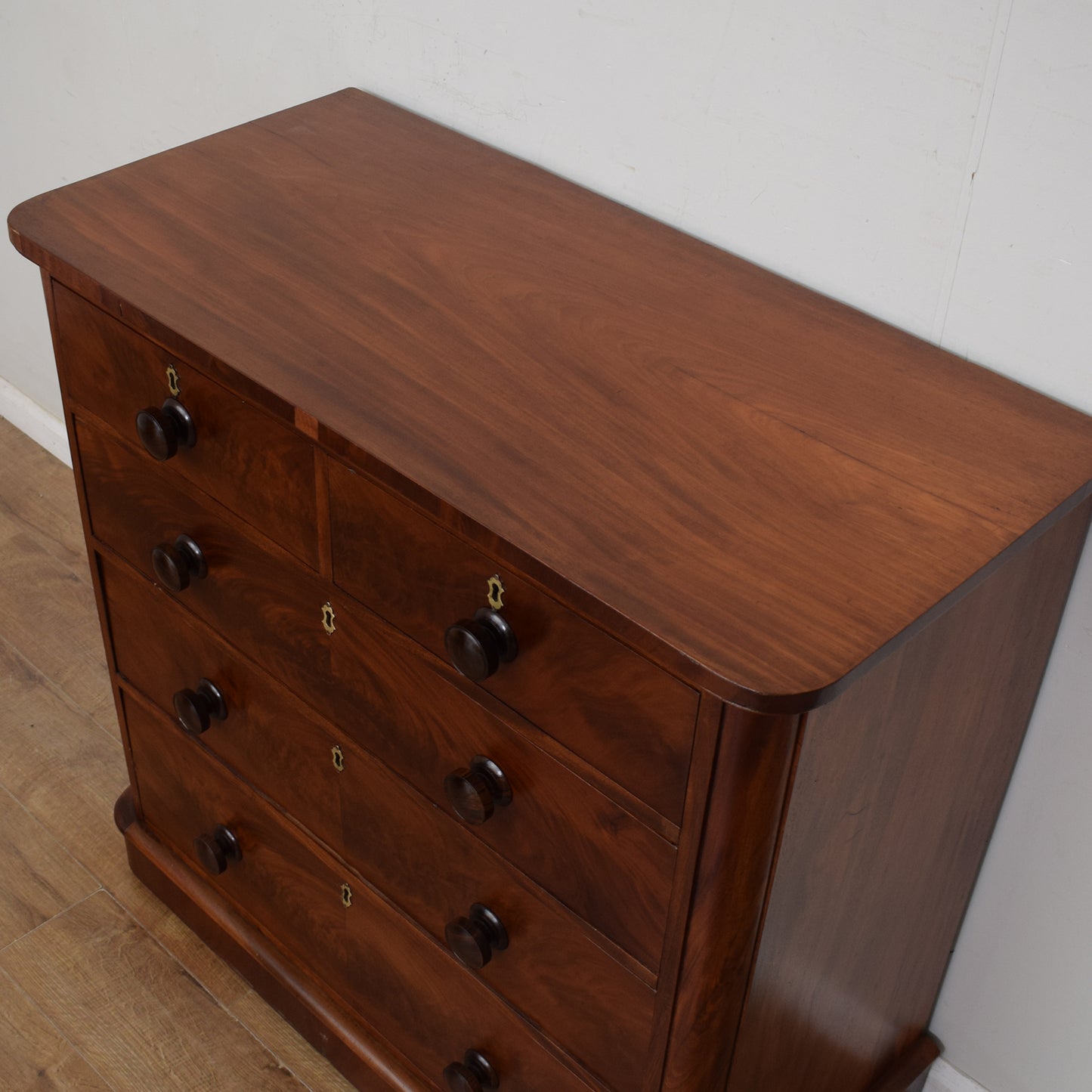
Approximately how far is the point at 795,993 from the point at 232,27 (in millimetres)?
1246

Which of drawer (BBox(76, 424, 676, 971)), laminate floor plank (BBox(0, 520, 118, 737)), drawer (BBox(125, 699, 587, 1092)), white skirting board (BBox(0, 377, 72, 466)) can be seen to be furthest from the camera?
white skirting board (BBox(0, 377, 72, 466))

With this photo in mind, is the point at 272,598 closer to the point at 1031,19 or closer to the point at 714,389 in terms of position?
the point at 714,389

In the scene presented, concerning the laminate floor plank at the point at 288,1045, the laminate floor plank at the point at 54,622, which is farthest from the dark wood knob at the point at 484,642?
the laminate floor plank at the point at 54,622

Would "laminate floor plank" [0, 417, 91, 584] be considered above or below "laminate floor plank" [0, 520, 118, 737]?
above

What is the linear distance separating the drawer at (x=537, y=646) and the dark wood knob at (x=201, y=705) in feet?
1.19

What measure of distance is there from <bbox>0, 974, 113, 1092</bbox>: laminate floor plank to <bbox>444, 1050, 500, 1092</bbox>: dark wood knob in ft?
1.55

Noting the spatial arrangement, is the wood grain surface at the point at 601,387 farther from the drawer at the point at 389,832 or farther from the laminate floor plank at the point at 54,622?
the laminate floor plank at the point at 54,622

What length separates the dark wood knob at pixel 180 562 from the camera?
1303 mm

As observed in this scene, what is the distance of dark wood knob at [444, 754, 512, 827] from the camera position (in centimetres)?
109

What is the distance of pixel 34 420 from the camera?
249 cm

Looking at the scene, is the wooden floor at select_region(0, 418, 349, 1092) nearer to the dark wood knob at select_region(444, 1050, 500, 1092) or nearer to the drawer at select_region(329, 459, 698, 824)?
the dark wood knob at select_region(444, 1050, 500, 1092)

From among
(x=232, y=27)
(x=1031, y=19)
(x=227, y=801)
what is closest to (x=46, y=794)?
(x=227, y=801)

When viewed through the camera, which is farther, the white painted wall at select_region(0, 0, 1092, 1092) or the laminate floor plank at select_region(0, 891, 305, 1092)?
the laminate floor plank at select_region(0, 891, 305, 1092)

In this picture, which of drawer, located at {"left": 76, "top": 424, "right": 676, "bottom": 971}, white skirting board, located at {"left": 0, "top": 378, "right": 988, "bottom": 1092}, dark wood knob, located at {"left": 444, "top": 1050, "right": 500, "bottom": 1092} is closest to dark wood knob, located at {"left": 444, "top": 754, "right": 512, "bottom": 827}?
drawer, located at {"left": 76, "top": 424, "right": 676, "bottom": 971}
